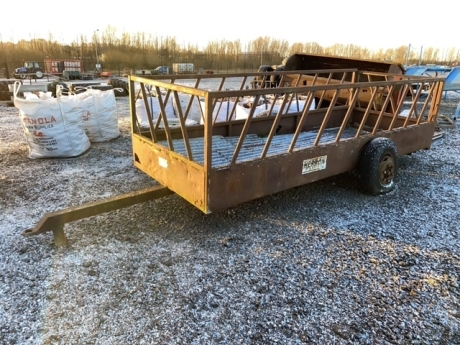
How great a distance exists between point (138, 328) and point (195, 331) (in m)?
0.35

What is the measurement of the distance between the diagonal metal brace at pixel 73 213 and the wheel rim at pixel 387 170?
260 centimetres

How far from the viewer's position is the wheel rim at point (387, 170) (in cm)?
411

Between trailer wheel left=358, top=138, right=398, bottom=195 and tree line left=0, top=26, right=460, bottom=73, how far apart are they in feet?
123

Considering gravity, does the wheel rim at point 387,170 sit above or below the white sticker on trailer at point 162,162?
below

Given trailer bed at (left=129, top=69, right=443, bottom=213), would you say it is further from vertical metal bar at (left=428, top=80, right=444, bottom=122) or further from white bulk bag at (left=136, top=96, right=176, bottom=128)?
white bulk bag at (left=136, top=96, right=176, bottom=128)

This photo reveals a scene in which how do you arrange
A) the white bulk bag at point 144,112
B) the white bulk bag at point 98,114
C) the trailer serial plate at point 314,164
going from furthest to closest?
the white bulk bag at point 144,112 → the white bulk bag at point 98,114 → the trailer serial plate at point 314,164

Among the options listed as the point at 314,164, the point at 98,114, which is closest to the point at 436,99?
the point at 314,164

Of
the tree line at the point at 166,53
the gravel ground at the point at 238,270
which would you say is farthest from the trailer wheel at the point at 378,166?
the tree line at the point at 166,53

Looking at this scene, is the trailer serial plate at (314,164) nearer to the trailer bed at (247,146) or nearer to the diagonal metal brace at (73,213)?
the trailer bed at (247,146)

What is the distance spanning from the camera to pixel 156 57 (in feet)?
141

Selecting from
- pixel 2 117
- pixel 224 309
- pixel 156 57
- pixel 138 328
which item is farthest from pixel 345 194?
pixel 156 57

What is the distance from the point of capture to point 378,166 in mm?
3975

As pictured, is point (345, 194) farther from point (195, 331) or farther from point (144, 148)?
point (195, 331)

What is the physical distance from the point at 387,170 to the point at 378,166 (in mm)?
326
